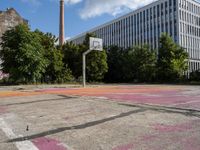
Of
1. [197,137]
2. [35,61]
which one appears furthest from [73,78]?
[197,137]

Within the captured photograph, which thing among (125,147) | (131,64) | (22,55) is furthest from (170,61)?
(125,147)

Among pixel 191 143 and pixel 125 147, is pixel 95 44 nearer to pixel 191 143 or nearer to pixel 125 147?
pixel 191 143

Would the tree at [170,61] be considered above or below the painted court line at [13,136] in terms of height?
above

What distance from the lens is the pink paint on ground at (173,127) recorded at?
702 centimetres

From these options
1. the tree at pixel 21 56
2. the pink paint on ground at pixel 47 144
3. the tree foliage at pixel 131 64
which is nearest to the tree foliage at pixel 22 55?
the tree at pixel 21 56

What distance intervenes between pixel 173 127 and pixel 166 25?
90559 millimetres

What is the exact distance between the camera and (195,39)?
98812mm

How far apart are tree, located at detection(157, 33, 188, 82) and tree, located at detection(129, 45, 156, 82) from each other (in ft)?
4.31

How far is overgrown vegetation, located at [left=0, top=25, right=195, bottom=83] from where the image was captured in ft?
124

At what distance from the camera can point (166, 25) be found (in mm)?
94125

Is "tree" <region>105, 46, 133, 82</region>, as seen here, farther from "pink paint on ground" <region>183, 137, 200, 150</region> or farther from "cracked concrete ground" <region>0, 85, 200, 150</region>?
"pink paint on ground" <region>183, 137, 200, 150</region>

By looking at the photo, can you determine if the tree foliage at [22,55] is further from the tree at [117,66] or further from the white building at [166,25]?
the white building at [166,25]

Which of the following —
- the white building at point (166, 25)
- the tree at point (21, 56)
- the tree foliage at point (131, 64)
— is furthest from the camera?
the white building at point (166, 25)

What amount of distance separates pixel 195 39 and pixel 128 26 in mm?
25705
